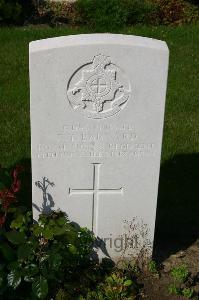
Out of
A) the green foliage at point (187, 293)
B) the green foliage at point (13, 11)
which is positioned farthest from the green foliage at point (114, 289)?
the green foliage at point (13, 11)

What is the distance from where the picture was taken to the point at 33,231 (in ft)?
13.2

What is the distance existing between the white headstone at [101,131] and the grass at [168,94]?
5.47 ft

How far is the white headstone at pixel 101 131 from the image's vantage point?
3.80 metres

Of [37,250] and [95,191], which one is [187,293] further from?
[37,250]

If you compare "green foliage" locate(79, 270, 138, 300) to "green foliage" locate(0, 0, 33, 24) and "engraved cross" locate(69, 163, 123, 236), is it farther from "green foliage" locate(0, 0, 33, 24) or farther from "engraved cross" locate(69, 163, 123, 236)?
"green foliage" locate(0, 0, 33, 24)

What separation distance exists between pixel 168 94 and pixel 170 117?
0.71m

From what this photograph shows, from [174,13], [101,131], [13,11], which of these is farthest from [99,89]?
[174,13]

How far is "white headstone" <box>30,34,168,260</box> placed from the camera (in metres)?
3.80

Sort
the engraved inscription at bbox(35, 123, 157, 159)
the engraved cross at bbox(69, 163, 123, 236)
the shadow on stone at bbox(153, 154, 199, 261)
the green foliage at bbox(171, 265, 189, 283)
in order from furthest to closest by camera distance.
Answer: the shadow on stone at bbox(153, 154, 199, 261) → the green foliage at bbox(171, 265, 189, 283) → the engraved cross at bbox(69, 163, 123, 236) → the engraved inscription at bbox(35, 123, 157, 159)

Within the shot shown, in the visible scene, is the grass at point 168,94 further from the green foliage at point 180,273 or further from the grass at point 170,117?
the green foliage at point 180,273

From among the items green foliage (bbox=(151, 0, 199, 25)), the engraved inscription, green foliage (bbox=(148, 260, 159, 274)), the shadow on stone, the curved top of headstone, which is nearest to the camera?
the curved top of headstone

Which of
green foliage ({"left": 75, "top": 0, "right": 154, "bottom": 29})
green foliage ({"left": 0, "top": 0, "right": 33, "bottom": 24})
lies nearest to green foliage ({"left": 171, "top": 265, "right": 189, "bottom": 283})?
green foliage ({"left": 75, "top": 0, "right": 154, "bottom": 29})

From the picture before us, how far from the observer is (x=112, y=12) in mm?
10328

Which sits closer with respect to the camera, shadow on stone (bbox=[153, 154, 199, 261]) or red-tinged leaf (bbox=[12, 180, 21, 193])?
red-tinged leaf (bbox=[12, 180, 21, 193])
